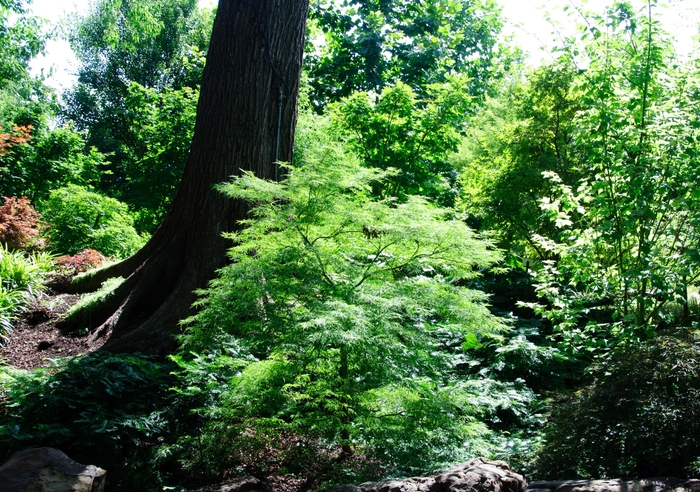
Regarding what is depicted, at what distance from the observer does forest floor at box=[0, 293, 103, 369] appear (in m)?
5.04

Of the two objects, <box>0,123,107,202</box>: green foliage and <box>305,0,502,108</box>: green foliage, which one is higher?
<box>305,0,502,108</box>: green foliage

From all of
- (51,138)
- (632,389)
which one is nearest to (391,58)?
(51,138)

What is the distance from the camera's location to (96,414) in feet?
10.9

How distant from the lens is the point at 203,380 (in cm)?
352

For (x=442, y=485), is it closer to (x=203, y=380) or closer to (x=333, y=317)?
(x=333, y=317)

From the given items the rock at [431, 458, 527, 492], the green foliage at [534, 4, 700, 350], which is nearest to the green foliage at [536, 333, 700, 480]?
the rock at [431, 458, 527, 492]

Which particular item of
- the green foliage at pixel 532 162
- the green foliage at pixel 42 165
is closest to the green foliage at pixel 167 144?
the green foliage at pixel 42 165

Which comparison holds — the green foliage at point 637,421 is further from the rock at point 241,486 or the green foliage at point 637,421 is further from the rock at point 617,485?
the rock at point 241,486

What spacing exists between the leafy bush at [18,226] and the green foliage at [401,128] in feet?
19.3

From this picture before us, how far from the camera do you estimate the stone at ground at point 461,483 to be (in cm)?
258

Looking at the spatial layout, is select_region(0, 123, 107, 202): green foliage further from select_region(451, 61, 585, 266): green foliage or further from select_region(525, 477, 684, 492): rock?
select_region(525, 477, 684, 492): rock

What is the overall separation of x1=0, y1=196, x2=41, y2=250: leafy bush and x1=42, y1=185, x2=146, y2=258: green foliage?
0.31 meters

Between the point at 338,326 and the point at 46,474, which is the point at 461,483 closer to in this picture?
the point at 338,326

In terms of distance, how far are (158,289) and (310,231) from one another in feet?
8.01
